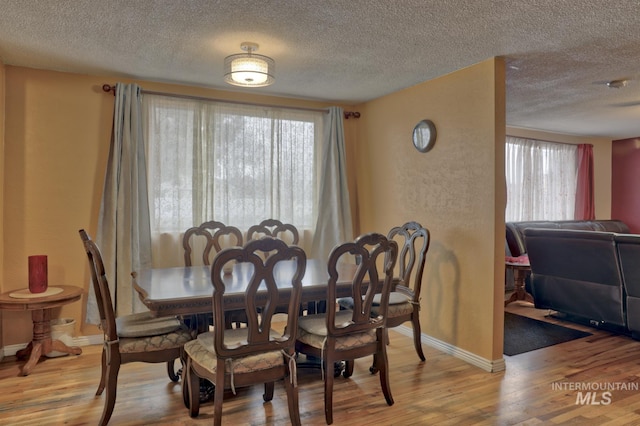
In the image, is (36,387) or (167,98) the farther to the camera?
(167,98)

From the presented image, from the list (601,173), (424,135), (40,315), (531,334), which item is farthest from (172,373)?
(601,173)

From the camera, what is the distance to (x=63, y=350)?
331cm

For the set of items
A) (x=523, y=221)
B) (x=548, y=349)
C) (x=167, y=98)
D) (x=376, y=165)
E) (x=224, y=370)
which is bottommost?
(x=548, y=349)

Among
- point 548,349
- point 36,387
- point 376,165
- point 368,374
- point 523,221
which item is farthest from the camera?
point 523,221

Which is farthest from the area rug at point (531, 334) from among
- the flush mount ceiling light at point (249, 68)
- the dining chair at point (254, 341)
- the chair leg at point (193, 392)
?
the flush mount ceiling light at point (249, 68)

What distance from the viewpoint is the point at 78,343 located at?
3592 millimetres

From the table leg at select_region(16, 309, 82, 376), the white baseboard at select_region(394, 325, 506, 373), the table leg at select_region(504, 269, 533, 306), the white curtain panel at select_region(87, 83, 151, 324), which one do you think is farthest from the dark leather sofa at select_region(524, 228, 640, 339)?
the table leg at select_region(16, 309, 82, 376)

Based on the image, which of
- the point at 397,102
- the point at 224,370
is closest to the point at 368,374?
the point at 224,370

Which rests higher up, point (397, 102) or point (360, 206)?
point (397, 102)

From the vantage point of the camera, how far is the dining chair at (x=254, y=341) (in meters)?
2.01

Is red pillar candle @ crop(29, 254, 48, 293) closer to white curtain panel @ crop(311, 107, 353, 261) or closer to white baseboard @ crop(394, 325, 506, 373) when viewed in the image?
white curtain panel @ crop(311, 107, 353, 261)

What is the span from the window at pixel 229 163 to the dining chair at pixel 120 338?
1.51m

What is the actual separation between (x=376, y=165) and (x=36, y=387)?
11.5 ft

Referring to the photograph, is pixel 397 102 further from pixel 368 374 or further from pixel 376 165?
pixel 368 374
